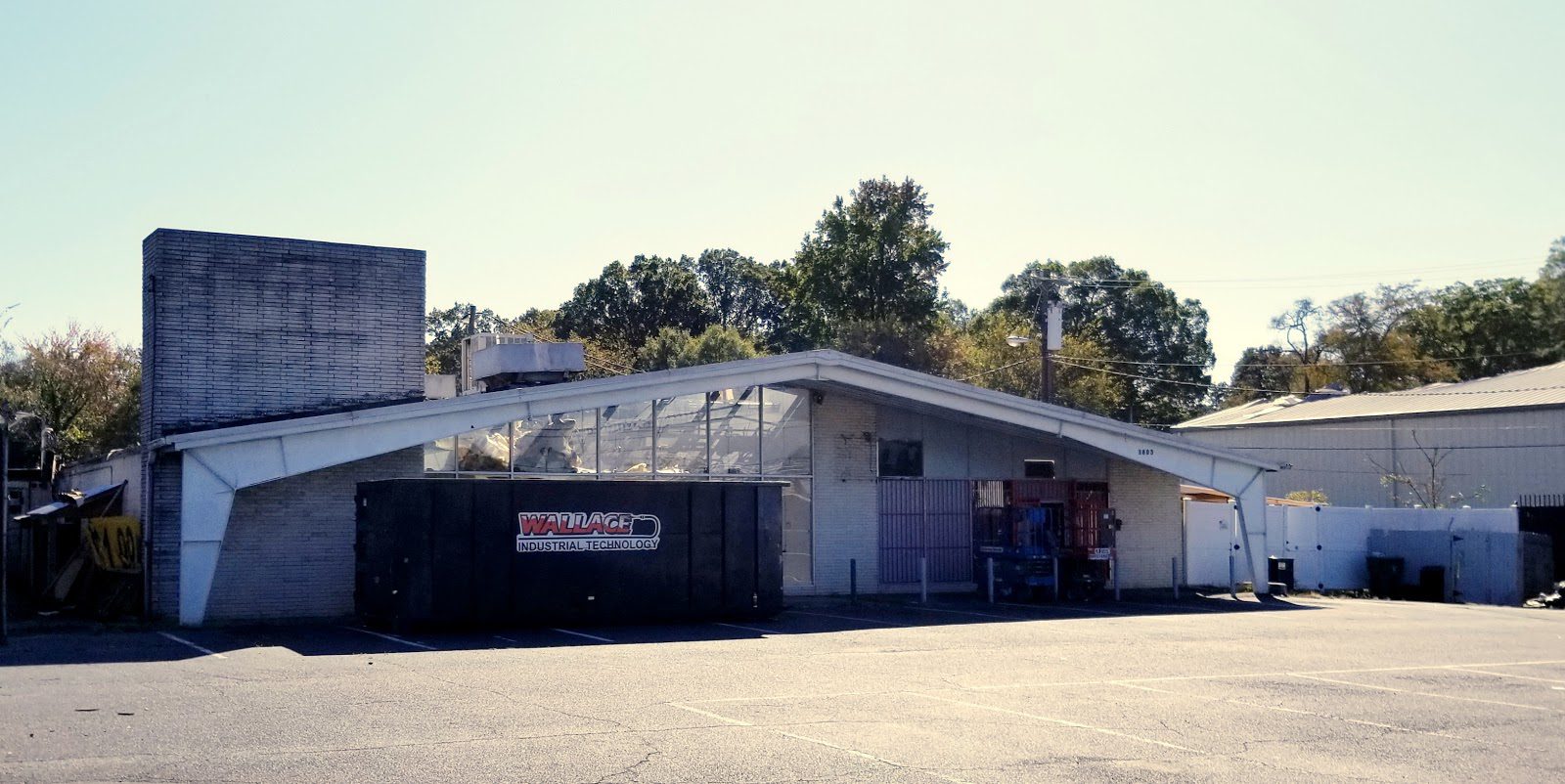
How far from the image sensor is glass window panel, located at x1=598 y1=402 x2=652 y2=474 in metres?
26.4

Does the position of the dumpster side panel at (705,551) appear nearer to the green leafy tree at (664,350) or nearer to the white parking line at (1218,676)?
the white parking line at (1218,676)

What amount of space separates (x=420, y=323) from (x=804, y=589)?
31.7 feet

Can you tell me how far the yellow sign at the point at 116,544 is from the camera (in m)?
23.2

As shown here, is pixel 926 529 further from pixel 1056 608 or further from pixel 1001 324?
pixel 1001 324

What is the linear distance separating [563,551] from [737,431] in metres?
7.28

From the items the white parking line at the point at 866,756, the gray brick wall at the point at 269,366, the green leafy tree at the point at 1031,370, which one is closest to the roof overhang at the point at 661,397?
the gray brick wall at the point at 269,366

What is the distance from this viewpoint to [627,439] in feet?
87.7

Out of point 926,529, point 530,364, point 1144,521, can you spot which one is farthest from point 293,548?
point 1144,521

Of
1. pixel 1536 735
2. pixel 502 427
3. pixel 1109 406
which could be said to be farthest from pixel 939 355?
pixel 1536 735

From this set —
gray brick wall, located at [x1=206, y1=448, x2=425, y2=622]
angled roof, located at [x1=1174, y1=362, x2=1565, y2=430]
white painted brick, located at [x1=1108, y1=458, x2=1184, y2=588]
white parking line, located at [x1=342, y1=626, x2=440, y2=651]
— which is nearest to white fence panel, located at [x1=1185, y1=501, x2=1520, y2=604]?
white painted brick, located at [x1=1108, y1=458, x2=1184, y2=588]

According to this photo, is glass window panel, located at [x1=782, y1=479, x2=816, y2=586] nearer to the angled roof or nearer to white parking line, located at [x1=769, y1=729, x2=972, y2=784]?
white parking line, located at [x1=769, y1=729, x2=972, y2=784]

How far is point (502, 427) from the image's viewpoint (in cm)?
2536

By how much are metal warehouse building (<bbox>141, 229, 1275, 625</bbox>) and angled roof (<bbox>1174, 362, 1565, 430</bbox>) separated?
1994 centimetres

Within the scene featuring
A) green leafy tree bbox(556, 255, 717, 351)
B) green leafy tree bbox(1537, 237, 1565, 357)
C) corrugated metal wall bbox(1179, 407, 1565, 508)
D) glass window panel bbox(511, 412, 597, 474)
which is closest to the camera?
glass window panel bbox(511, 412, 597, 474)
